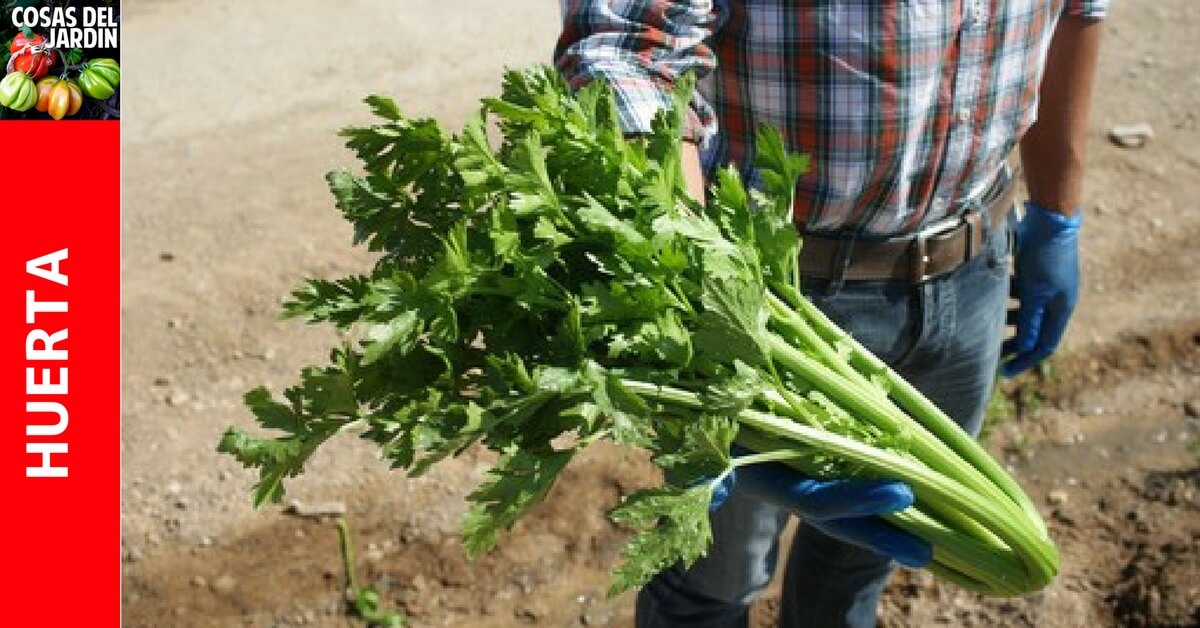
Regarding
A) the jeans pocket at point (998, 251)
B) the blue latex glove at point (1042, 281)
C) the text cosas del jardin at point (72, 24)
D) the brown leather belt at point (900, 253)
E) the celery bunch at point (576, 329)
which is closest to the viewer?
the celery bunch at point (576, 329)

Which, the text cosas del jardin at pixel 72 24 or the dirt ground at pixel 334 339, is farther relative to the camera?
the text cosas del jardin at pixel 72 24

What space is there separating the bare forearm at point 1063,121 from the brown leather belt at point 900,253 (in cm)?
33

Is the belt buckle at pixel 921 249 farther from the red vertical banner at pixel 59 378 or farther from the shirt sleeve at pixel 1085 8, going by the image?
the red vertical banner at pixel 59 378

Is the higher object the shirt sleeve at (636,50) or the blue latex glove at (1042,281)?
the shirt sleeve at (636,50)

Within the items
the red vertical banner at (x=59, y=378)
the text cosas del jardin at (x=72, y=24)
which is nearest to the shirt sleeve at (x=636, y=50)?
the red vertical banner at (x=59, y=378)

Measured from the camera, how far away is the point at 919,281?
103 inches

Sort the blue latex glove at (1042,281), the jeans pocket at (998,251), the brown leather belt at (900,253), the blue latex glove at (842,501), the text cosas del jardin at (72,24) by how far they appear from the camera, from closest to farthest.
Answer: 1. the blue latex glove at (842,501)
2. the brown leather belt at (900,253)
3. the jeans pocket at (998,251)
4. the blue latex glove at (1042,281)
5. the text cosas del jardin at (72,24)

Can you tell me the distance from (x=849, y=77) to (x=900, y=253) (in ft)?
1.25

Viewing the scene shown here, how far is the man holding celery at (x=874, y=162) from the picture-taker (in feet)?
6.95

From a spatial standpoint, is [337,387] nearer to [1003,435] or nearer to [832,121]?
[832,121]

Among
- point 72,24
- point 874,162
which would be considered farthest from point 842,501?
point 72,24

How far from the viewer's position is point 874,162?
2414 mm

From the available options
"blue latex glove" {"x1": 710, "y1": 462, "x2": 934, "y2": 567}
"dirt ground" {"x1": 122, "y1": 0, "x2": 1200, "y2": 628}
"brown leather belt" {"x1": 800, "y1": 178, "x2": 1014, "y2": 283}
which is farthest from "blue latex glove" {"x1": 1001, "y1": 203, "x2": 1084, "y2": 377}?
"blue latex glove" {"x1": 710, "y1": 462, "x2": 934, "y2": 567}

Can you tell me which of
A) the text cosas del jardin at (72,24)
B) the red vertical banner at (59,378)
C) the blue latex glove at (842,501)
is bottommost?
the red vertical banner at (59,378)
